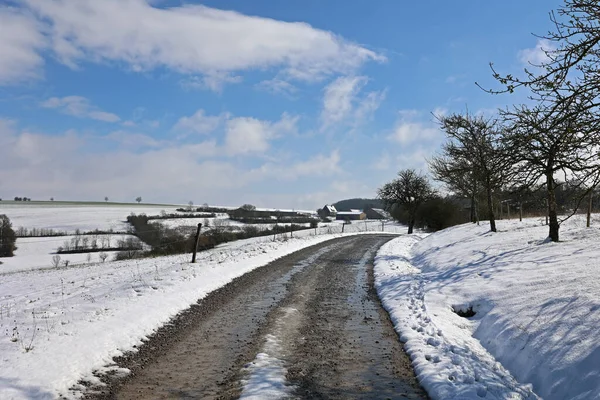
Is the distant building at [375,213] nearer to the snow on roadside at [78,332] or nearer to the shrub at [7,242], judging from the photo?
the shrub at [7,242]

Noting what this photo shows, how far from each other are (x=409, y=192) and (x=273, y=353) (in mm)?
49213

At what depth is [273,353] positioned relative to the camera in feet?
21.1

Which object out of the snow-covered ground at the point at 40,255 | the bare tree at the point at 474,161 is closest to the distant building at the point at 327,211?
the snow-covered ground at the point at 40,255

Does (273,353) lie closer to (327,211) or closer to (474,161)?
(474,161)

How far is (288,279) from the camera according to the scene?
13758 mm

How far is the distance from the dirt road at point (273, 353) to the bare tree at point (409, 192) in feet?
142

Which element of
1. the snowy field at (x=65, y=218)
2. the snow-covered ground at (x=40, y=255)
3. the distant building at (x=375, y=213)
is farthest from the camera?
the distant building at (x=375, y=213)

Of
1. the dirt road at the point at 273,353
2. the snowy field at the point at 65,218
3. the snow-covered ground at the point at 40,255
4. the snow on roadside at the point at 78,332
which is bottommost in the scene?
the snow-covered ground at the point at 40,255

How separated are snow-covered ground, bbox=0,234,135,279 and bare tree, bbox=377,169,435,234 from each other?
34.9 meters

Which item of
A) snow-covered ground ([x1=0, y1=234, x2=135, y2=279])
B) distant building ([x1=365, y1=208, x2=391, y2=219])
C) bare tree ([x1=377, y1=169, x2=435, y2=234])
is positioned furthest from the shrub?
distant building ([x1=365, y1=208, x2=391, y2=219])

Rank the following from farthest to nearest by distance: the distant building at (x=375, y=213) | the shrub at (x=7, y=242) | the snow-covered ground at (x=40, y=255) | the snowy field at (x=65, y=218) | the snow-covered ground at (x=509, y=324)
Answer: the distant building at (x=375, y=213)
the snowy field at (x=65, y=218)
the shrub at (x=7, y=242)
the snow-covered ground at (x=40, y=255)
the snow-covered ground at (x=509, y=324)

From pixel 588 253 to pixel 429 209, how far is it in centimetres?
3948

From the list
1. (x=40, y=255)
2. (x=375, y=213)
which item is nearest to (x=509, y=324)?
(x=40, y=255)

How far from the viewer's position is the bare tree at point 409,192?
2070 inches
